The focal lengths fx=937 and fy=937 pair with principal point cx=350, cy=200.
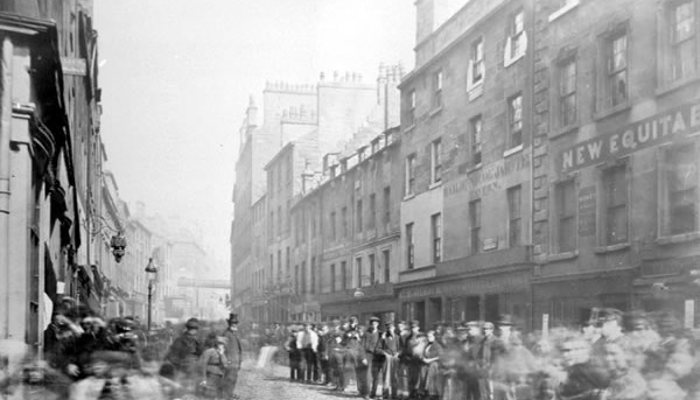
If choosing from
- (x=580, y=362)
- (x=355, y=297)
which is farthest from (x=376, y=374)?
(x=355, y=297)

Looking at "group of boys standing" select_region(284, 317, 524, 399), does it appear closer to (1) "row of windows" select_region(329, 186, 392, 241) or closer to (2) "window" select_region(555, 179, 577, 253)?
(2) "window" select_region(555, 179, 577, 253)

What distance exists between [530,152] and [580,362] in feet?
37.1

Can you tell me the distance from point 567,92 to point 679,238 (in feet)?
17.9

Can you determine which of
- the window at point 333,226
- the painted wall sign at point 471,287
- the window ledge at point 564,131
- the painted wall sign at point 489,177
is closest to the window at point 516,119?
the painted wall sign at point 489,177

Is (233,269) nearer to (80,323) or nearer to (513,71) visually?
(513,71)

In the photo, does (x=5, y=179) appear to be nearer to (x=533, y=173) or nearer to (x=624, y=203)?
(x=624, y=203)

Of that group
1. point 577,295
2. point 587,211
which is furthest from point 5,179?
point 587,211

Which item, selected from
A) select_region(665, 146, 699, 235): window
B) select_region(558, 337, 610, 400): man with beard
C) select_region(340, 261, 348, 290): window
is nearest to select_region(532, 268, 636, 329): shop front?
select_region(665, 146, 699, 235): window

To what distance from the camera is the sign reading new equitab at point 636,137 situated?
15.9 m

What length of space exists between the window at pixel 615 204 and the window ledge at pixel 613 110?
1041 mm

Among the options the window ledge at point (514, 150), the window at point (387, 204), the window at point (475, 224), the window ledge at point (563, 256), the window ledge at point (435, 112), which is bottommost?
the window ledge at point (563, 256)

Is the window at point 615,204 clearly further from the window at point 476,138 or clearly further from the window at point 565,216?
the window at point 476,138

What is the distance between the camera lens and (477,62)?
25.1 metres

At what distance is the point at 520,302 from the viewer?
2128cm
